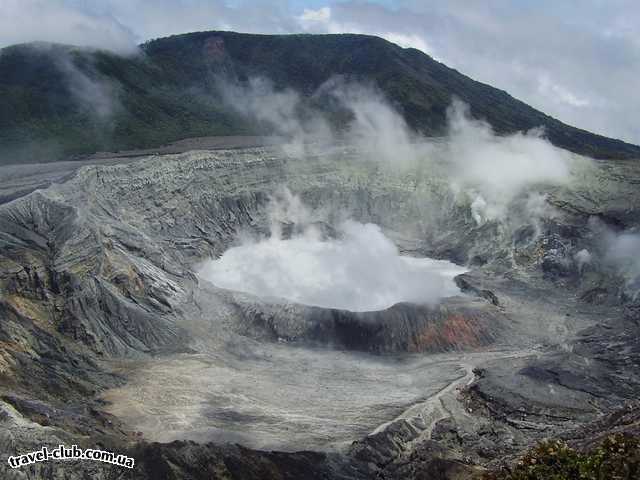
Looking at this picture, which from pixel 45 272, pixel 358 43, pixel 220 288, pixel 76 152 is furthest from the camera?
pixel 358 43

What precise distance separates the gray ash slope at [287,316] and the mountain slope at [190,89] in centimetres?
2159

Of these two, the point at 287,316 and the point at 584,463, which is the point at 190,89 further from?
the point at 584,463

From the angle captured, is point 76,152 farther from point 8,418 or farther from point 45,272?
point 8,418

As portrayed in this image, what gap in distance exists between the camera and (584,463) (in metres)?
26.1

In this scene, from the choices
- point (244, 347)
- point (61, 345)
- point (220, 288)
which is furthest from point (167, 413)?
point (220, 288)

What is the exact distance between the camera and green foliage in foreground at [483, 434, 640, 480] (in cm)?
2570

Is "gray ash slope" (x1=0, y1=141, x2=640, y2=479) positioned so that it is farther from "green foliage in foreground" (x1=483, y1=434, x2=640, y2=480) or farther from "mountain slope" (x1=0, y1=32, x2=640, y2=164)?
"mountain slope" (x1=0, y1=32, x2=640, y2=164)

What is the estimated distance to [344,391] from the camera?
45938 millimetres

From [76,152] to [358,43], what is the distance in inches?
2524

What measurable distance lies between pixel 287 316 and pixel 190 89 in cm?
7717

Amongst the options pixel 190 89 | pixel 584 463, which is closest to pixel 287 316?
pixel 584 463

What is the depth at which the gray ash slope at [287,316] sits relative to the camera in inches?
1410

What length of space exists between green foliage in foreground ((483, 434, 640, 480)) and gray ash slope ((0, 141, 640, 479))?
5.59 metres

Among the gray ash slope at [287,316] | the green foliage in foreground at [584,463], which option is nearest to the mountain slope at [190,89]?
the gray ash slope at [287,316]
